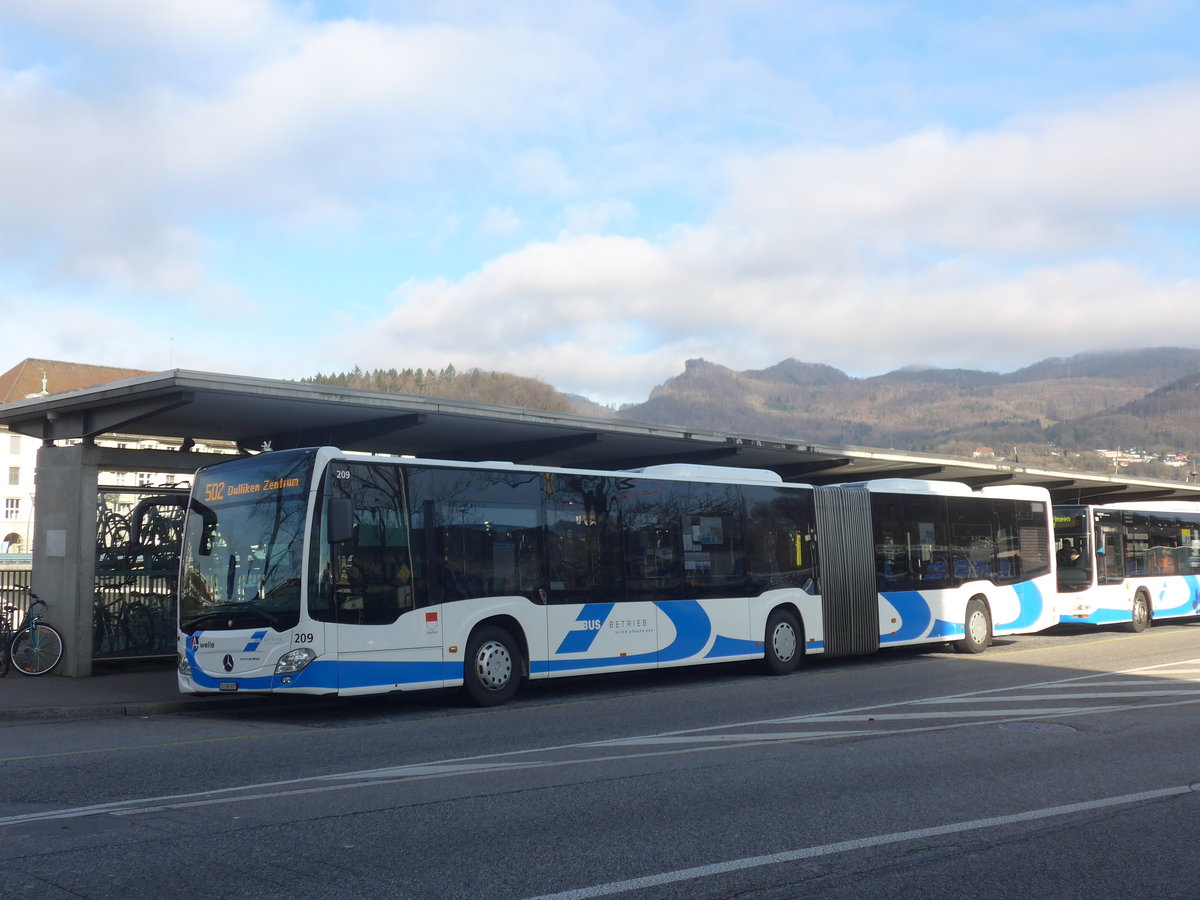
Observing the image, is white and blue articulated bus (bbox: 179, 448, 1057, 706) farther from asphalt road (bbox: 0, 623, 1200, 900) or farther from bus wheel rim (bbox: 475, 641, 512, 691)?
asphalt road (bbox: 0, 623, 1200, 900)

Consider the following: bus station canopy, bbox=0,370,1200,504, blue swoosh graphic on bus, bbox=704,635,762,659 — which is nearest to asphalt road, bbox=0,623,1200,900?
blue swoosh graphic on bus, bbox=704,635,762,659

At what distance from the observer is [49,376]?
99.7 meters

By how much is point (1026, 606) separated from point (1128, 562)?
6.21 metres

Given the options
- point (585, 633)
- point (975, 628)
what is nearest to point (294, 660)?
point (585, 633)

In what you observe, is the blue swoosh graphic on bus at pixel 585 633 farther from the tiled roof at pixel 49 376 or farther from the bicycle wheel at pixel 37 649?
the tiled roof at pixel 49 376

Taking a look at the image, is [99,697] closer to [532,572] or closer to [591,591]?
[532,572]

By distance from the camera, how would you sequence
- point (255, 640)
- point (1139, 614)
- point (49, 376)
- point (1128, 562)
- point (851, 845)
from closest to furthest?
point (851, 845)
point (255, 640)
point (1128, 562)
point (1139, 614)
point (49, 376)

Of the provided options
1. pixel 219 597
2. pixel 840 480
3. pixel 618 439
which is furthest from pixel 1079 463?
pixel 219 597

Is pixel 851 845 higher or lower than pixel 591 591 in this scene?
lower

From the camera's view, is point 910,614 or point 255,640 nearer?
point 255,640

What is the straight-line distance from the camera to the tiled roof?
3873 inches

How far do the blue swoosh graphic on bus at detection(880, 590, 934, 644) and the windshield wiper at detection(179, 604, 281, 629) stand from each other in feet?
37.4

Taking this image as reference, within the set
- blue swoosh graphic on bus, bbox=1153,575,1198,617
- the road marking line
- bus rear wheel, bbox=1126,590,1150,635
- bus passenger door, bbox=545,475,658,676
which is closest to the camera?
the road marking line

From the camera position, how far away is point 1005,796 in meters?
8.07
